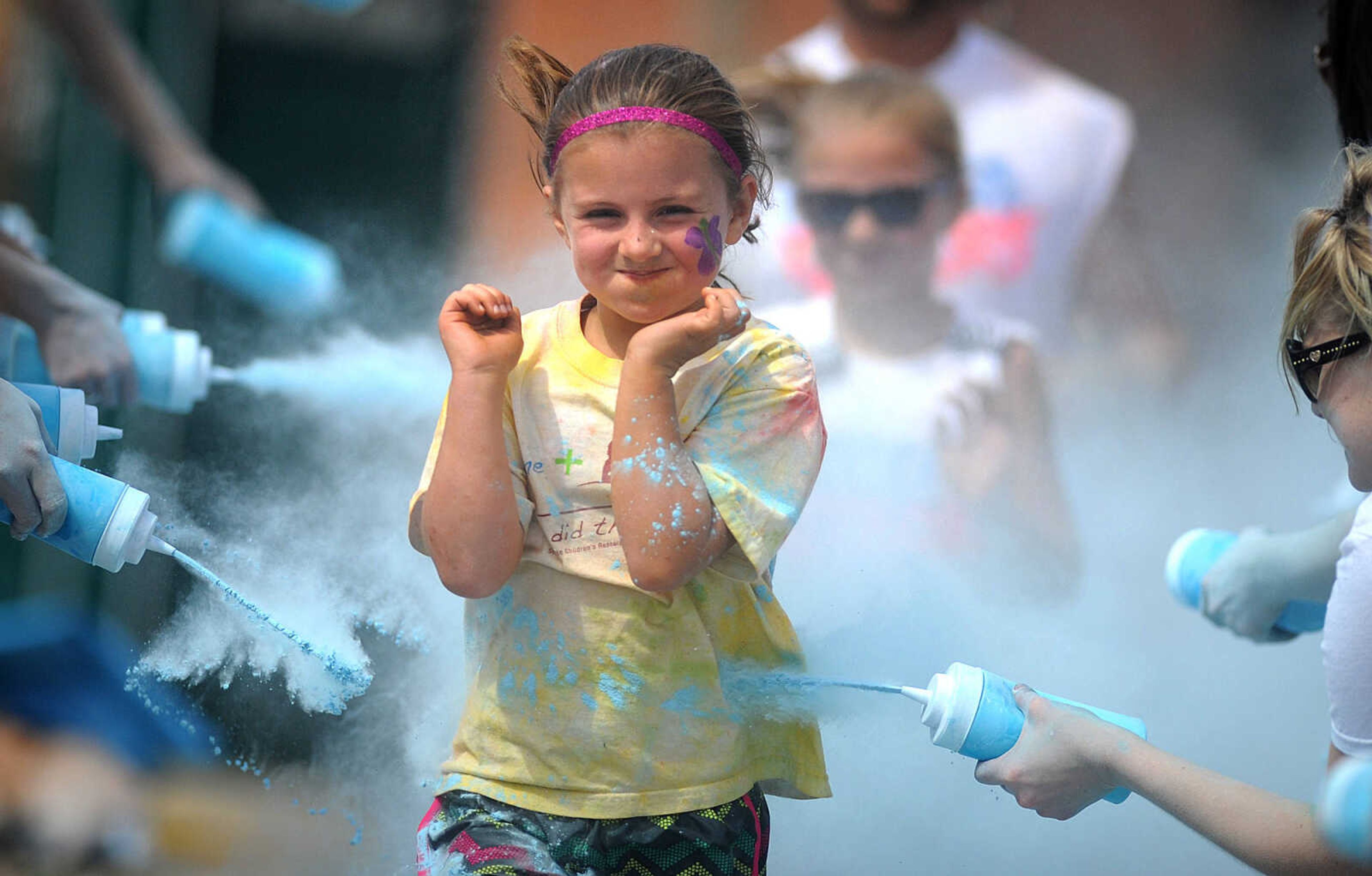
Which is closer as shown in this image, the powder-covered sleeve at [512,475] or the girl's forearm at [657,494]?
the girl's forearm at [657,494]

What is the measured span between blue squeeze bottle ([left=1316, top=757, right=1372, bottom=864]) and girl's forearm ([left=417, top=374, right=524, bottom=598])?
0.81 m

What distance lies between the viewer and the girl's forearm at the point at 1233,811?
141 centimetres

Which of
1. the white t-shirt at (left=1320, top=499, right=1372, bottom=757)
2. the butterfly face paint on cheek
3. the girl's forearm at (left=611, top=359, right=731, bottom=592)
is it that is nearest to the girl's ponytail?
the butterfly face paint on cheek

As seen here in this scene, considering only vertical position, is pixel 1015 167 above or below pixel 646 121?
below

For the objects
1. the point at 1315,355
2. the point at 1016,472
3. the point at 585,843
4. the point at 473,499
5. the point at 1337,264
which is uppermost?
the point at 1337,264

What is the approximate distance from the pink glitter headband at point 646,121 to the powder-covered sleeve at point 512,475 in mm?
301

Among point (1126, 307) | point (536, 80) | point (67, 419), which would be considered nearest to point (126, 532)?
point (67, 419)

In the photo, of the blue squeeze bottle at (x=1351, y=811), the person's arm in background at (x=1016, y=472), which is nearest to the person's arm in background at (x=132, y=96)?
the person's arm in background at (x=1016, y=472)

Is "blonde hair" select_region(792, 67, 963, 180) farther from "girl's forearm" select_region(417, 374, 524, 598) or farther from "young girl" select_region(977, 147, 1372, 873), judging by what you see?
"girl's forearm" select_region(417, 374, 524, 598)

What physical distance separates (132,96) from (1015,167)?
2.57 m

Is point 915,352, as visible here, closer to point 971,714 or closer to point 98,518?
point 971,714

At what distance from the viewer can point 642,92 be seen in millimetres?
1521

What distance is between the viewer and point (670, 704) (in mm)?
1522

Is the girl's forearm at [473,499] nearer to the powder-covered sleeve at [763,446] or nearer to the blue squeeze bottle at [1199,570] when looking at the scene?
the powder-covered sleeve at [763,446]
